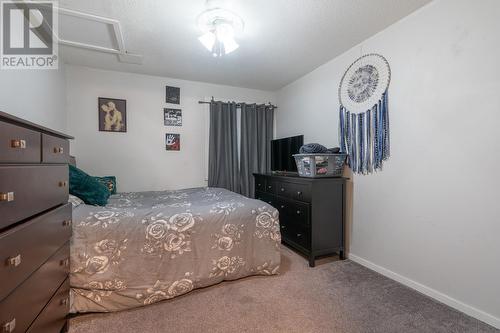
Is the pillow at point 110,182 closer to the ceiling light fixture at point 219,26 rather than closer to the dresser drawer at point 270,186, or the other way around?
the dresser drawer at point 270,186

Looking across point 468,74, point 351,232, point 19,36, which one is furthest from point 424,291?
point 19,36

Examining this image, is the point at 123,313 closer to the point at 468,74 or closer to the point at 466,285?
the point at 466,285

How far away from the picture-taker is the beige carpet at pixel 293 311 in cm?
147

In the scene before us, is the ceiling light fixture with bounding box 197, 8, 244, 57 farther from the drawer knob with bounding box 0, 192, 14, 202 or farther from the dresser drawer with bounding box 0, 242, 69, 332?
the dresser drawer with bounding box 0, 242, 69, 332

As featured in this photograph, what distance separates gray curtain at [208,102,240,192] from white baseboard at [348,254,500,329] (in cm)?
208

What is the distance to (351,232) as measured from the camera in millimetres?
2514

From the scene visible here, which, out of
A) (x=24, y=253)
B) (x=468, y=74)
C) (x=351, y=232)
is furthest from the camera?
(x=351, y=232)

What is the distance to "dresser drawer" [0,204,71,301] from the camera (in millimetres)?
756

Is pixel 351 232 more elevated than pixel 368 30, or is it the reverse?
pixel 368 30

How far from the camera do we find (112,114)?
3104 mm

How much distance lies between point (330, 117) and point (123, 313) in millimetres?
2742

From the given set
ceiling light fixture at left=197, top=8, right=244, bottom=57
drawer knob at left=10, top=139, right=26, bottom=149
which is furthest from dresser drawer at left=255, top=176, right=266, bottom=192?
drawer knob at left=10, top=139, right=26, bottom=149

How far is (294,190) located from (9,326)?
2252 mm

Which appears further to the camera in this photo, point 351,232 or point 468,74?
point 351,232
